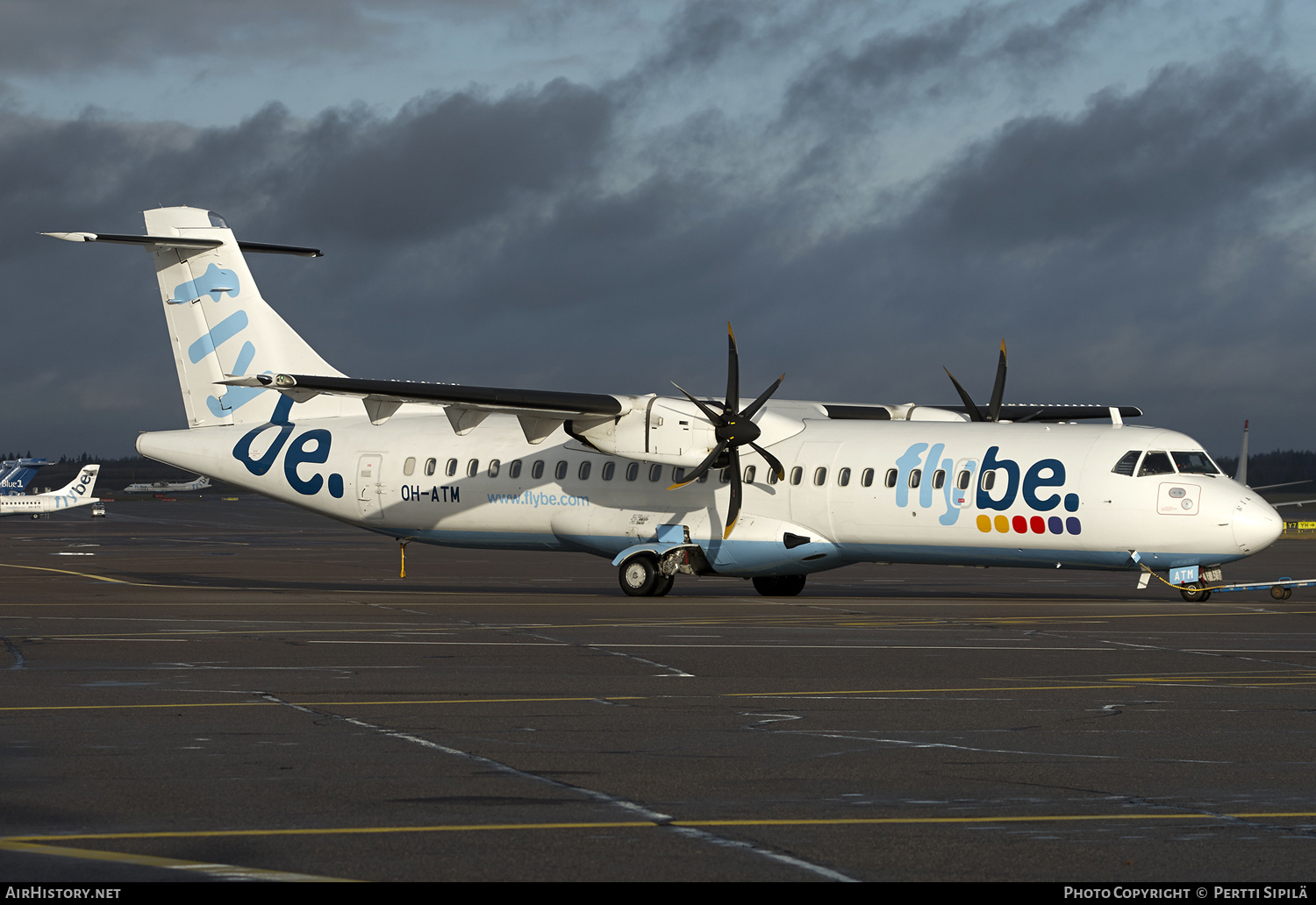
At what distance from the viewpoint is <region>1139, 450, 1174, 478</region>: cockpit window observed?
24.6 meters

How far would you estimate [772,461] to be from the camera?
89.2 ft

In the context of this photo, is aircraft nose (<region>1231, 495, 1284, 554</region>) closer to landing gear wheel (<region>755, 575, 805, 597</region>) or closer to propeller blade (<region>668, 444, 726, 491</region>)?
landing gear wheel (<region>755, 575, 805, 597</region>)

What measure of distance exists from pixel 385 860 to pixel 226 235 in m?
28.2

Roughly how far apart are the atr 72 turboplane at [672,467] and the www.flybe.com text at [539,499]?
4cm

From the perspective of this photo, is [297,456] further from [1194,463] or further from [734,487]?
[1194,463]

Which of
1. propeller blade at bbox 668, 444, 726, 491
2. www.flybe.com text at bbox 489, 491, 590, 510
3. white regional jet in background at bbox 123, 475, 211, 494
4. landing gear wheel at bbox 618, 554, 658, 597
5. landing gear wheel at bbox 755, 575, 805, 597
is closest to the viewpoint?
propeller blade at bbox 668, 444, 726, 491

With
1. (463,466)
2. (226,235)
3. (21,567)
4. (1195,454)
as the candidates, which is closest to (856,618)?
(1195,454)

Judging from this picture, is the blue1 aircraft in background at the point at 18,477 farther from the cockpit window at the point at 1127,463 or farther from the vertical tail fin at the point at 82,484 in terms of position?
the cockpit window at the point at 1127,463

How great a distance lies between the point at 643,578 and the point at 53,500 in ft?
233

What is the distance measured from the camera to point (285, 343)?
32938 mm

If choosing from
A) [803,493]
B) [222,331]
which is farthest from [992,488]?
[222,331]

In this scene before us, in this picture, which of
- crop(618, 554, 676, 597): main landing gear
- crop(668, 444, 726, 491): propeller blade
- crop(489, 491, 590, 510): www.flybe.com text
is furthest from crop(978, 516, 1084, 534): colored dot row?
crop(489, 491, 590, 510): www.flybe.com text

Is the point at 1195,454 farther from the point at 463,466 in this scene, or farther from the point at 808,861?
the point at 808,861

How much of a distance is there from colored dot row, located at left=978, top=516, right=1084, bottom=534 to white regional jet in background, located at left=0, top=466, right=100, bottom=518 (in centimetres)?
7480
